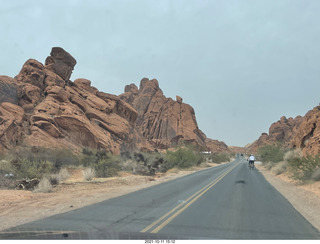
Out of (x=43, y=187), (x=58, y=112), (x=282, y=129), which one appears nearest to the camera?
(x=43, y=187)

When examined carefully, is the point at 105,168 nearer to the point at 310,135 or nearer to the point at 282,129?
the point at 310,135

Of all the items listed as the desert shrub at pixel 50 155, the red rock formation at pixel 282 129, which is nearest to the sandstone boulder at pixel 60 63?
the desert shrub at pixel 50 155

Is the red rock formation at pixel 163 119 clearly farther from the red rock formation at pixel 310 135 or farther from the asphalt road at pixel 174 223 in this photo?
the asphalt road at pixel 174 223

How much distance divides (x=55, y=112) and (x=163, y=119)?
7906 centimetres

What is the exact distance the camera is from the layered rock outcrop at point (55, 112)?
108 feet

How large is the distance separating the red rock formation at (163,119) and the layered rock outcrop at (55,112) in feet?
194

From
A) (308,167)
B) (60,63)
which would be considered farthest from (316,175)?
(60,63)

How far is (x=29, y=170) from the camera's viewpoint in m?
18.9

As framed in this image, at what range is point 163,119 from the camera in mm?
115250

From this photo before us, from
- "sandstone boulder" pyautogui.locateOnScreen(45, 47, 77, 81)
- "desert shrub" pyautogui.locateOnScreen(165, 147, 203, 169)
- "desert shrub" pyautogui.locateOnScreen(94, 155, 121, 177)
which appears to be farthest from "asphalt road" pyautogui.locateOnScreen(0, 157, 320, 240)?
"sandstone boulder" pyautogui.locateOnScreen(45, 47, 77, 81)

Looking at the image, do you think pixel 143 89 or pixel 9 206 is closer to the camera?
pixel 9 206
